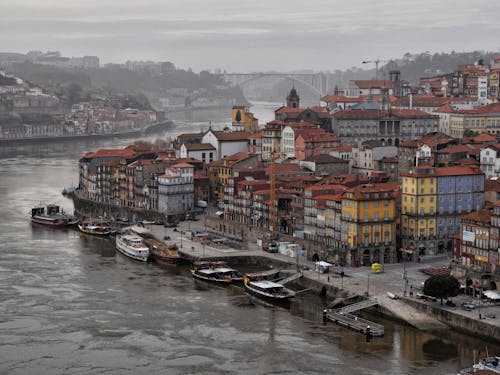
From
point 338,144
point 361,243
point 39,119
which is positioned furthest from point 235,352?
point 39,119

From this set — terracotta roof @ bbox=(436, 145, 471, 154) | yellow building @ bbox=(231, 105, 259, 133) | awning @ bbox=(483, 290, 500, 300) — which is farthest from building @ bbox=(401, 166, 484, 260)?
yellow building @ bbox=(231, 105, 259, 133)

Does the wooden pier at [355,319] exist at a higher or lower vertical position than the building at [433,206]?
lower

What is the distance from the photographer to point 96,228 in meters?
35.6

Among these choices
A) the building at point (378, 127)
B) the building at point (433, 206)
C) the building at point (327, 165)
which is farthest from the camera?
the building at point (378, 127)

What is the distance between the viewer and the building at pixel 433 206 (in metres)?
28.8

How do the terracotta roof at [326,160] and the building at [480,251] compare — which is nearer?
the building at [480,251]

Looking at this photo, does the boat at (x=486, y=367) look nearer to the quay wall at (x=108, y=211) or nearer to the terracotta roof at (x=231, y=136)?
the quay wall at (x=108, y=211)

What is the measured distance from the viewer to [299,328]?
75.3ft

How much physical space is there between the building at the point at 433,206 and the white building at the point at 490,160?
4270mm

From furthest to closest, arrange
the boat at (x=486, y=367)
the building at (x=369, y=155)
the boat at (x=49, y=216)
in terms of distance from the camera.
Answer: the building at (x=369, y=155), the boat at (x=49, y=216), the boat at (x=486, y=367)

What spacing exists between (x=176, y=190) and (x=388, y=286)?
12972 mm

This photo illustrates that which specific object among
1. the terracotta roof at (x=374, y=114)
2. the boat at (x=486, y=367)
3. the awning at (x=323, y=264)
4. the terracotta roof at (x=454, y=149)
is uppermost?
the terracotta roof at (x=374, y=114)

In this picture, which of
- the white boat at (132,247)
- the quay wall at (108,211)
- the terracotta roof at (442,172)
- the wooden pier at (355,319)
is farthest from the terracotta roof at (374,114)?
the wooden pier at (355,319)

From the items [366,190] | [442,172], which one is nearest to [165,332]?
[366,190]
